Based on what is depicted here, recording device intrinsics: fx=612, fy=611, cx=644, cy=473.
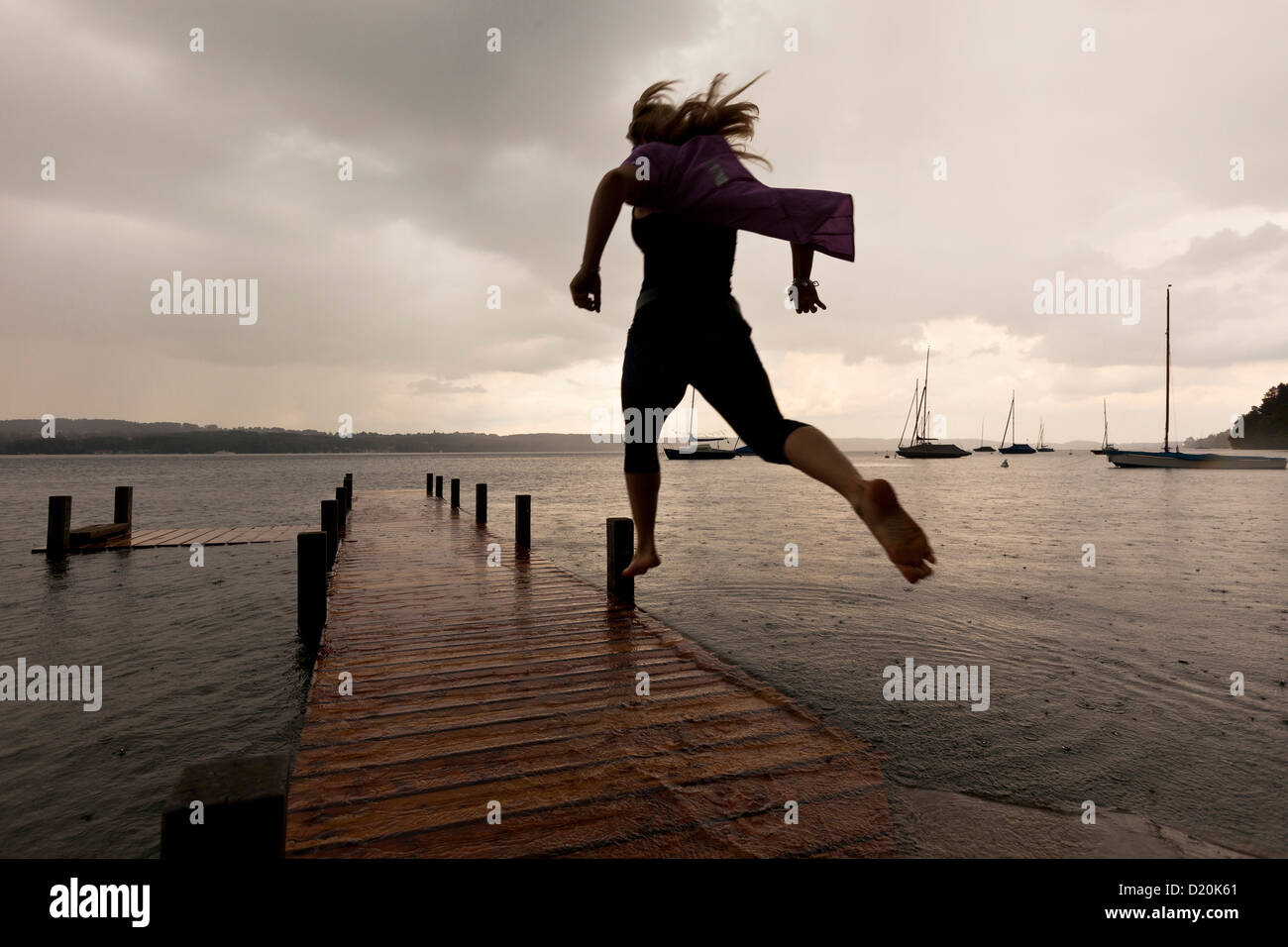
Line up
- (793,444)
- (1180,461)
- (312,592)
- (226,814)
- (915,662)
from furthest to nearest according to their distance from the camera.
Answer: (1180,461), (915,662), (312,592), (793,444), (226,814)

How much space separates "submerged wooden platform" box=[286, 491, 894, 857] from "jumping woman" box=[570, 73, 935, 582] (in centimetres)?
170

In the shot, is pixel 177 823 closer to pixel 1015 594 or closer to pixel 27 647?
pixel 27 647

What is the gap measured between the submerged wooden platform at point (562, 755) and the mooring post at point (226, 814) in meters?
1.02

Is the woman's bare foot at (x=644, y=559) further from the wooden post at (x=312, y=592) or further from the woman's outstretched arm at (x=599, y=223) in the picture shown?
the wooden post at (x=312, y=592)

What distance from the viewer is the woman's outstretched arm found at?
1.67 metres

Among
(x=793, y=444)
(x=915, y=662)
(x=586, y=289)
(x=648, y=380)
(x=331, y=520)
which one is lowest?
(x=915, y=662)

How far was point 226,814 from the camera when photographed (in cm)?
145

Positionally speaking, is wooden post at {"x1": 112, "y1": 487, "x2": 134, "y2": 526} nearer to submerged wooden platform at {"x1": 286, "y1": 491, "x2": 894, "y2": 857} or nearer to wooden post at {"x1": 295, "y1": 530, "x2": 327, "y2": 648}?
wooden post at {"x1": 295, "y1": 530, "x2": 327, "y2": 648}

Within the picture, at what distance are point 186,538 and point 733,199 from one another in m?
22.0

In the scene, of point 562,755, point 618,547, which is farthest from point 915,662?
point 562,755

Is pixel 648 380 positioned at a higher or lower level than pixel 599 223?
lower

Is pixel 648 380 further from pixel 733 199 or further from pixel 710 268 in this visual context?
pixel 733 199

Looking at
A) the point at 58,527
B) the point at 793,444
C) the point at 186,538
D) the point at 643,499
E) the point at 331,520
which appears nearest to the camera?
the point at 793,444
